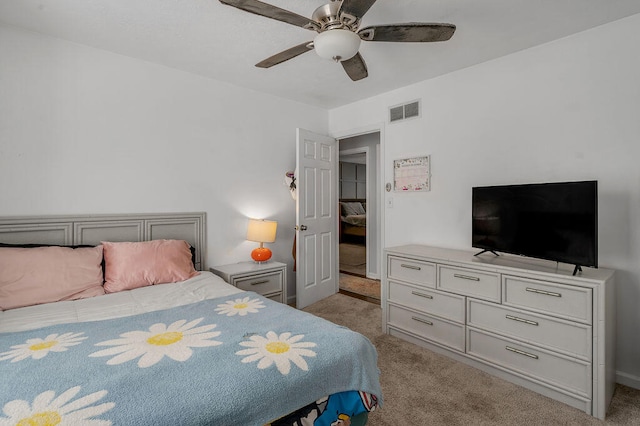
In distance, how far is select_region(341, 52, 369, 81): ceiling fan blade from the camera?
206cm

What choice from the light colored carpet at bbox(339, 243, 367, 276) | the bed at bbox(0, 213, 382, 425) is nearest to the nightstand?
the bed at bbox(0, 213, 382, 425)

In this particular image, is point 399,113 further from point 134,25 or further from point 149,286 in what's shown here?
point 149,286

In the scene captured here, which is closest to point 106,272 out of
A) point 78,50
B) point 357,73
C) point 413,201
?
point 78,50

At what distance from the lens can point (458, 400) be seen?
2.03m

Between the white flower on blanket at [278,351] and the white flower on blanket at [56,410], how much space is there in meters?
0.48

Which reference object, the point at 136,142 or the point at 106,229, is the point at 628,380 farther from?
the point at 136,142

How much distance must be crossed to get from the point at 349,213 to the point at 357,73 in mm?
4959

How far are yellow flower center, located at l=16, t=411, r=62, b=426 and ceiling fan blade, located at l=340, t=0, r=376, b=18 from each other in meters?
1.95

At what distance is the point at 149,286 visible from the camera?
7.75 ft

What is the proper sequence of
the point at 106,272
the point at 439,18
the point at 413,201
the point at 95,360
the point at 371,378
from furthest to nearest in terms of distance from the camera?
the point at 413,201 < the point at 106,272 < the point at 439,18 < the point at 371,378 < the point at 95,360

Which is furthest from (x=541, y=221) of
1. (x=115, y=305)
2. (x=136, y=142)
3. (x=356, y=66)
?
(x=136, y=142)

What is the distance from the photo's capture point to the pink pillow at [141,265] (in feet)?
7.57

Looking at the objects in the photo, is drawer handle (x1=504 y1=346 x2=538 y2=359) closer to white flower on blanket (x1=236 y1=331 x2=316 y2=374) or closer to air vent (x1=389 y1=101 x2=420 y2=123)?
white flower on blanket (x1=236 y1=331 x2=316 y2=374)

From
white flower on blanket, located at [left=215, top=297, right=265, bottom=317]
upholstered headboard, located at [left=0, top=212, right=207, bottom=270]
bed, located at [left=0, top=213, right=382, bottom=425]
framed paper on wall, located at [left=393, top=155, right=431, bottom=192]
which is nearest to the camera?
bed, located at [left=0, top=213, right=382, bottom=425]
